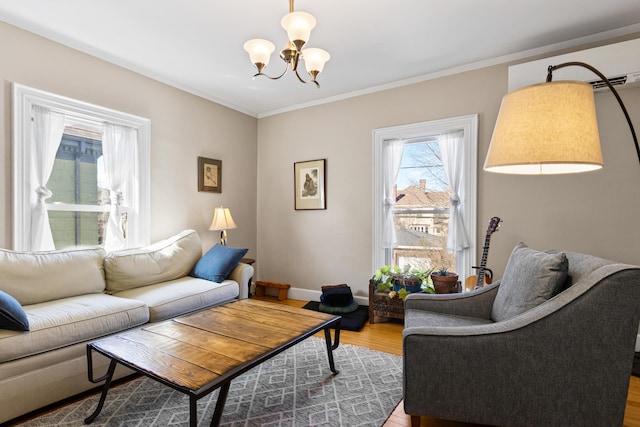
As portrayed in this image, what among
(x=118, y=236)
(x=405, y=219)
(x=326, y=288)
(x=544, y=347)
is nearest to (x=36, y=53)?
(x=118, y=236)

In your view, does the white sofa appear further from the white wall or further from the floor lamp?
the floor lamp

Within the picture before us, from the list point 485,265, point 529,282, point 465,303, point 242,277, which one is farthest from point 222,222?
A: point 529,282

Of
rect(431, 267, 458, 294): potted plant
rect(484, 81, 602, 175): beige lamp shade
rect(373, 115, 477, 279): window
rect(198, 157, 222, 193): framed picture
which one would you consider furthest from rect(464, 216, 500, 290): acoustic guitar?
rect(198, 157, 222, 193): framed picture

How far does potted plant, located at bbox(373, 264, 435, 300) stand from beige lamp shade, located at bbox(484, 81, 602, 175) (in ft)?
6.96

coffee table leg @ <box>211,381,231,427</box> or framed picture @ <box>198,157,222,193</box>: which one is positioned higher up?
framed picture @ <box>198,157,222,193</box>

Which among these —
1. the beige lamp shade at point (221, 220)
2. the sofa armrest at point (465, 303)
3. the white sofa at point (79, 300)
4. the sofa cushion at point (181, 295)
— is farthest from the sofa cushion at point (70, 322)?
the sofa armrest at point (465, 303)

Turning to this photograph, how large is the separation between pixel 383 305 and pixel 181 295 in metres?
1.96

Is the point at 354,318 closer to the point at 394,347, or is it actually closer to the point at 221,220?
the point at 394,347

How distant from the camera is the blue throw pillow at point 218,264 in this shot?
315cm

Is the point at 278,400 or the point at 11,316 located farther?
the point at 278,400

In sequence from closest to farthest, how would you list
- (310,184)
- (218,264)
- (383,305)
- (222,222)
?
(218,264) → (383,305) → (222,222) → (310,184)

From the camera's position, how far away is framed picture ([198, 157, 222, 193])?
3.87 m

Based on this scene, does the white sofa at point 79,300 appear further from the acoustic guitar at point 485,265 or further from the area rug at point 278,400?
the acoustic guitar at point 485,265

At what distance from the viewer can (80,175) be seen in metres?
2.92
